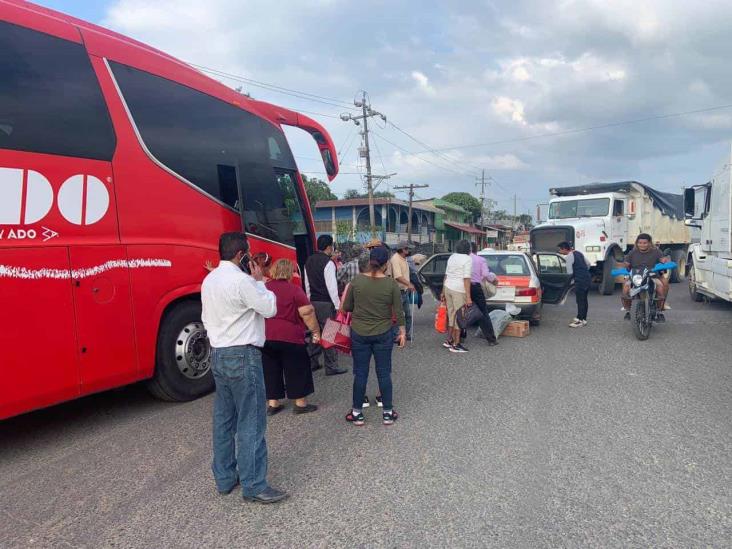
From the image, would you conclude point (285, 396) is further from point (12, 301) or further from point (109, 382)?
point (12, 301)

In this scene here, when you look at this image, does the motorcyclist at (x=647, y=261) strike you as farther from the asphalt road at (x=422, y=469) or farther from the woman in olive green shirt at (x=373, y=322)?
the woman in olive green shirt at (x=373, y=322)

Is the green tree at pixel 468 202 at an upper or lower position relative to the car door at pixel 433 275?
upper

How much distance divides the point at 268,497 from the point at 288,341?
1673 mm

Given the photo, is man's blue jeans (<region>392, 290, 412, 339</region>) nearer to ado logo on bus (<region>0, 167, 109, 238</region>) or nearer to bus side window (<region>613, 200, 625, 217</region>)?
ado logo on bus (<region>0, 167, 109, 238</region>)

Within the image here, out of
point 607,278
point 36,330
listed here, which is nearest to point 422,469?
point 36,330

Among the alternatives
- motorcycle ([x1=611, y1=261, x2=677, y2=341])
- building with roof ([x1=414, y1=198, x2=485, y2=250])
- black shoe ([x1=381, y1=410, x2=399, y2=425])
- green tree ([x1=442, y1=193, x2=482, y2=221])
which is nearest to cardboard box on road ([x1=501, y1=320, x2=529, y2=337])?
motorcycle ([x1=611, y1=261, x2=677, y2=341])

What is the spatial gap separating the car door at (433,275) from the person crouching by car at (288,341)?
4915 millimetres

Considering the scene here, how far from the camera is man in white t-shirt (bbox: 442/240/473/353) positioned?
7.52m

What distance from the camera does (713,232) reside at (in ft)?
34.3

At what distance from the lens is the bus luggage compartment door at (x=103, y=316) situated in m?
4.19

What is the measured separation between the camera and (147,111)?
490 cm

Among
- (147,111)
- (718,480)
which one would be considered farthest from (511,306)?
(147,111)

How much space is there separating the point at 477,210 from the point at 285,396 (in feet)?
233

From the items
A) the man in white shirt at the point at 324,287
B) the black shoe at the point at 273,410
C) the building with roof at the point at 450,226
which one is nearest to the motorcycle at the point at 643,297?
the man in white shirt at the point at 324,287
